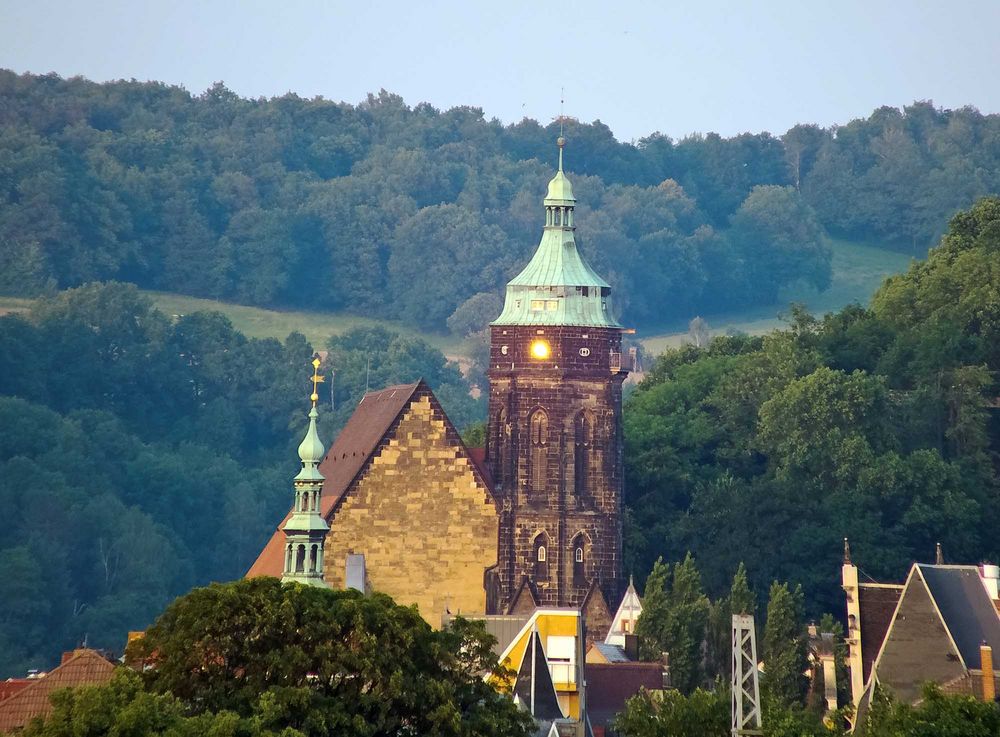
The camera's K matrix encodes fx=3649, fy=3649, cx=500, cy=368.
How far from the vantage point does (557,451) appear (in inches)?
4264

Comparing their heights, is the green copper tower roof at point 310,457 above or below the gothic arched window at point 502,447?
below

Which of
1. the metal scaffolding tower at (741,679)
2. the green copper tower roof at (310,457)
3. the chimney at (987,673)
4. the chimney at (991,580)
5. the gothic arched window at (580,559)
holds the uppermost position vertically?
the green copper tower roof at (310,457)

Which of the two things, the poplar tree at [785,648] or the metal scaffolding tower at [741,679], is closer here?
the metal scaffolding tower at [741,679]

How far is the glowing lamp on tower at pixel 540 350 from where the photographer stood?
357 feet

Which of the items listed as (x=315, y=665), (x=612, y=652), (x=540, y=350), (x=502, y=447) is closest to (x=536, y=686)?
(x=315, y=665)

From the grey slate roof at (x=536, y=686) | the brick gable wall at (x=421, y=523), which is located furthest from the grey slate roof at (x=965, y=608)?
the brick gable wall at (x=421, y=523)

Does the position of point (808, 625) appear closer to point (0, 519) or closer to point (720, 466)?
point (720, 466)

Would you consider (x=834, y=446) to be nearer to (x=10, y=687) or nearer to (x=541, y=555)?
(x=541, y=555)

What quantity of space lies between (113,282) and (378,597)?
362 feet

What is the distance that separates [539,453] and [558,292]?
5.39 metres

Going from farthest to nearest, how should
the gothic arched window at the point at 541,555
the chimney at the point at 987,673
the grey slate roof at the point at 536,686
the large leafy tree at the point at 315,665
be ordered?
the gothic arched window at the point at 541,555 → the grey slate roof at the point at 536,686 → the chimney at the point at 987,673 → the large leafy tree at the point at 315,665

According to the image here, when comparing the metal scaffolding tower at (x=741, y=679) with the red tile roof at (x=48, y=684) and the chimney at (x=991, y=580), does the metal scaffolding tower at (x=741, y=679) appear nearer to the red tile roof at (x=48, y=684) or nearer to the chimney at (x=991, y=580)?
→ the red tile roof at (x=48, y=684)

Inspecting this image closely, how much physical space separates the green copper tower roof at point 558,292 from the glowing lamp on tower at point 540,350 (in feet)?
2.82

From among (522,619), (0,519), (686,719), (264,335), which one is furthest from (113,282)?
(686,719)
